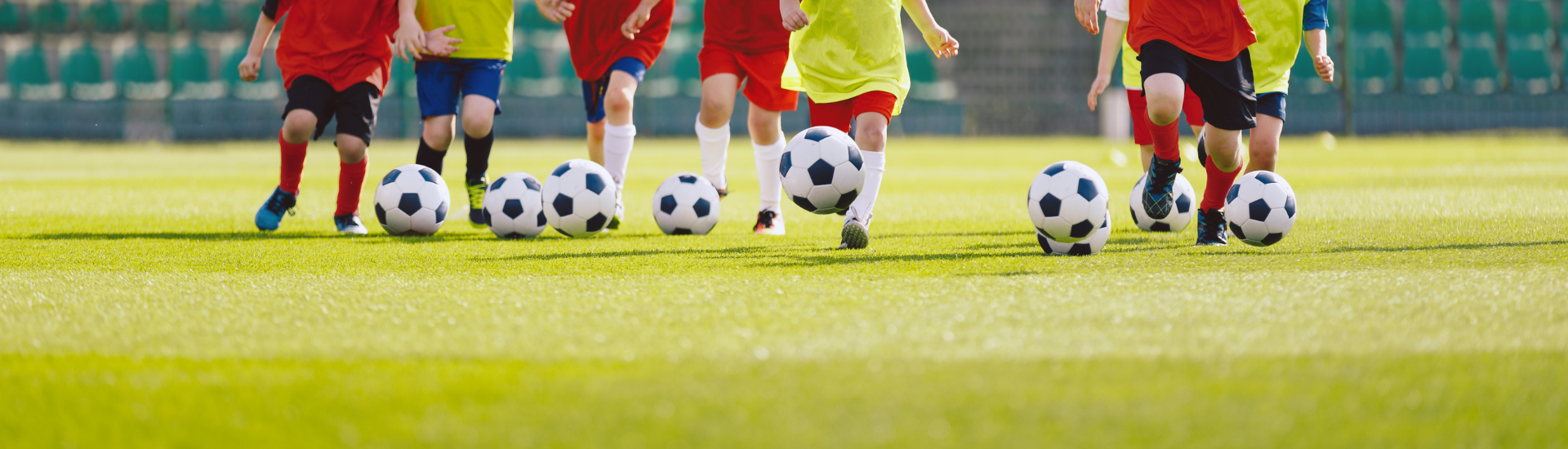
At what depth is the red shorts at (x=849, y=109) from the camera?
4.50 meters

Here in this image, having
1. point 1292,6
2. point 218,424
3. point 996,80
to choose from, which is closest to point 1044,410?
point 218,424

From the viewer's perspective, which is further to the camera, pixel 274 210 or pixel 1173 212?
pixel 274 210

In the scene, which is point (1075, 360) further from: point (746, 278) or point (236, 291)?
point (236, 291)

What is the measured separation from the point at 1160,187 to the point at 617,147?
7.07ft

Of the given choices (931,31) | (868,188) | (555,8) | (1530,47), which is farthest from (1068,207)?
(1530,47)

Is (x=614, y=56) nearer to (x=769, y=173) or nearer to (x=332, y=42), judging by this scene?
(x=769, y=173)

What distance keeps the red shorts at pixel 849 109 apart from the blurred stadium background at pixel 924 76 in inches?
793

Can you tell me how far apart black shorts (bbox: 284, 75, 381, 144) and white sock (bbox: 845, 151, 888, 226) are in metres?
1.97

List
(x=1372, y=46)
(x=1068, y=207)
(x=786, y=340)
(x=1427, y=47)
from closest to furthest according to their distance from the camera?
1. (x=786, y=340)
2. (x=1068, y=207)
3. (x=1372, y=46)
4. (x=1427, y=47)

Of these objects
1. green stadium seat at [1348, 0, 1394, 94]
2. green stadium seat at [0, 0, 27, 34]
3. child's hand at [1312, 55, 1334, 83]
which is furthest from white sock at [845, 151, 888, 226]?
green stadium seat at [0, 0, 27, 34]

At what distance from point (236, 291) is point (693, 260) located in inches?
50.0

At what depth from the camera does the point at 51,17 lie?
89.0 feet

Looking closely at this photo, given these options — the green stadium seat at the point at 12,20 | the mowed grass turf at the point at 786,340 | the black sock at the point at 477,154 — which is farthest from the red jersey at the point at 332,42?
the green stadium seat at the point at 12,20

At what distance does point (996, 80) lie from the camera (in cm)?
2742
